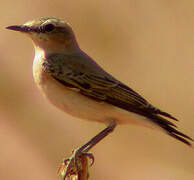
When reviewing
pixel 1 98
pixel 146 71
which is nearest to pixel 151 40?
pixel 146 71

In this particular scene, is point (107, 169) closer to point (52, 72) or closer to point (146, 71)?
point (146, 71)

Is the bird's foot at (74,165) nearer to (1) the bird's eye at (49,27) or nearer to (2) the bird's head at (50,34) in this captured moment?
(2) the bird's head at (50,34)

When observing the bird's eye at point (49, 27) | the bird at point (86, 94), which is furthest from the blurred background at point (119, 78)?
the bird's eye at point (49, 27)

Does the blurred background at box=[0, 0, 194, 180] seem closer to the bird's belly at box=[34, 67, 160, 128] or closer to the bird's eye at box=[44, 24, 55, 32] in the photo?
the bird's belly at box=[34, 67, 160, 128]

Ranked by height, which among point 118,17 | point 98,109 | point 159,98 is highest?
point 118,17

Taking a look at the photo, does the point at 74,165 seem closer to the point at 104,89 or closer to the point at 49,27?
the point at 104,89

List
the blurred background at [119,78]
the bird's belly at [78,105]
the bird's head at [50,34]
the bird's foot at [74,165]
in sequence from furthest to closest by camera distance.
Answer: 1. the blurred background at [119,78]
2. the bird's head at [50,34]
3. the bird's belly at [78,105]
4. the bird's foot at [74,165]
